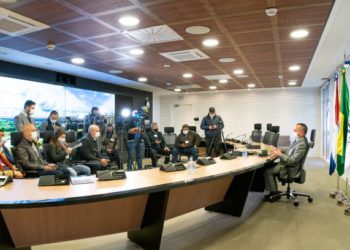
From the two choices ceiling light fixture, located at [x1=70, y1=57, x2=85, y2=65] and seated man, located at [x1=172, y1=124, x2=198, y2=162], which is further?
seated man, located at [x1=172, y1=124, x2=198, y2=162]

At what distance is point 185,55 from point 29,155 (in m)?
3.15

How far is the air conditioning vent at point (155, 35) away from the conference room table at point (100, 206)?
6.41 feet

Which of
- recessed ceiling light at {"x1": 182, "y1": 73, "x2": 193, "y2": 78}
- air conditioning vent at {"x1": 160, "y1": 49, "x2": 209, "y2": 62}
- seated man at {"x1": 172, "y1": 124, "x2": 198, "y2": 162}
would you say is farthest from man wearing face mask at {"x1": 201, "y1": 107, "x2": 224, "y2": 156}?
air conditioning vent at {"x1": 160, "y1": 49, "x2": 209, "y2": 62}

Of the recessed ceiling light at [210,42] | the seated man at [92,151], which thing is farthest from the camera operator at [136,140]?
the recessed ceiling light at [210,42]

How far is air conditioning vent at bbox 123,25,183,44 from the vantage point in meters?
3.92

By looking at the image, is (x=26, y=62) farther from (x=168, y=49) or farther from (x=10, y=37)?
(x=168, y=49)

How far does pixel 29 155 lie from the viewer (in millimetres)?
3922

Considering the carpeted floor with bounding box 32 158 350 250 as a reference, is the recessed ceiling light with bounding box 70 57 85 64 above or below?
above

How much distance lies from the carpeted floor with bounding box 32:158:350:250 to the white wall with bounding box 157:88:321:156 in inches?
273

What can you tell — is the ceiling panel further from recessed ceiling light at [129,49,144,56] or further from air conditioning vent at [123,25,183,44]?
recessed ceiling light at [129,49,144,56]

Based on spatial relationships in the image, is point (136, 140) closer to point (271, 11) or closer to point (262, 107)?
point (271, 11)

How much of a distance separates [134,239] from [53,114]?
4.41 m

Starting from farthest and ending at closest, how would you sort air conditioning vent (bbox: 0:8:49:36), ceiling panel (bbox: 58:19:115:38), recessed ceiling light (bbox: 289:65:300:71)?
recessed ceiling light (bbox: 289:65:300:71) < ceiling panel (bbox: 58:19:115:38) < air conditioning vent (bbox: 0:8:49:36)

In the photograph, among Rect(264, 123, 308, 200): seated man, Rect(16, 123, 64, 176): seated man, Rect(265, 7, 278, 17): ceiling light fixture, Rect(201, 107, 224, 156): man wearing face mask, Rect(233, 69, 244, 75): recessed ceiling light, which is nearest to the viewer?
Rect(265, 7, 278, 17): ceiling light fixture
